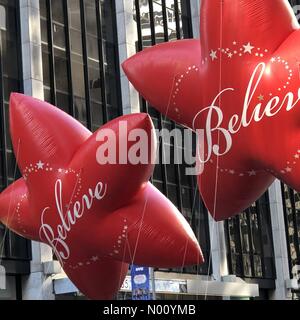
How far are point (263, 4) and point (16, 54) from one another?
15936 millimetres

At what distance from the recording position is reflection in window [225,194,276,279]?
31125 millimetres

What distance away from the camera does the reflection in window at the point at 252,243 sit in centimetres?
3112

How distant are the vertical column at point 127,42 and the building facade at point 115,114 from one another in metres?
0.03

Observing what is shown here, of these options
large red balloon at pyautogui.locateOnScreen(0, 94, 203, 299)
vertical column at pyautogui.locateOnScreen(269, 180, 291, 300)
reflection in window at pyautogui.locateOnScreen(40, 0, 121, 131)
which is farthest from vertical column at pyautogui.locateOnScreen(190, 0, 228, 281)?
large red balloon at pyautogui.locateOnScreen(0, 94, 203, 299)

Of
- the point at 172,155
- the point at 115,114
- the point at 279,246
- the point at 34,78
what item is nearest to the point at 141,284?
the point at 34,78

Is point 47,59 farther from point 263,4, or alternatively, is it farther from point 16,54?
point 263,4

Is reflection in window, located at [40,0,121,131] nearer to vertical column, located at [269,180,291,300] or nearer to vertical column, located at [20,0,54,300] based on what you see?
vertical column, located at [20,0,54,300]

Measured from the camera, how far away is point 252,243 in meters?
32.2

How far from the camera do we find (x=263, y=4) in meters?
9.62

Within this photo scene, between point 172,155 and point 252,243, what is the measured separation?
626 centimetres

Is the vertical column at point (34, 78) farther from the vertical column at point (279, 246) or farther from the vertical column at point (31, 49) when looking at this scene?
the vertical column at point (279, 246)

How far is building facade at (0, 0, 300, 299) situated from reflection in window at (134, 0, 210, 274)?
0.04 meters

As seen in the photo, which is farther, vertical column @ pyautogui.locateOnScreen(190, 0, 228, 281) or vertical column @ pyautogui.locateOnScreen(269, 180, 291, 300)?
vertical column @ pyautogui.locateOnScreen(269, 180, 291, 300)
